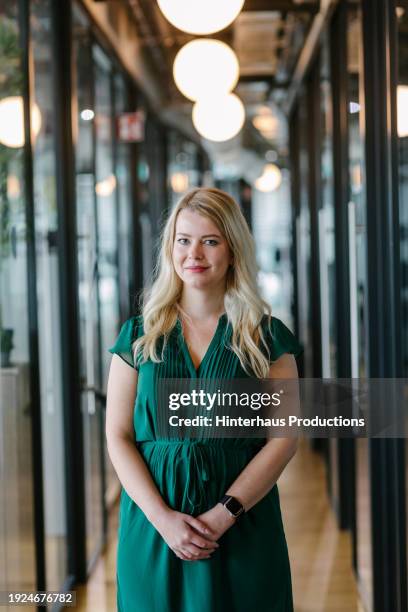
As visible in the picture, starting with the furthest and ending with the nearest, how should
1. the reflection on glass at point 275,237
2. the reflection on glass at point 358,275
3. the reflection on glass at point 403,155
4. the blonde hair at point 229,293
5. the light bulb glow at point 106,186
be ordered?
the reflection on glass at point 275,237 < the light bulb glow at point 106,186 < the reflection on glass at point 358,275 < the reflection on glass at point 403,155 < the blonde hair at point 229,293

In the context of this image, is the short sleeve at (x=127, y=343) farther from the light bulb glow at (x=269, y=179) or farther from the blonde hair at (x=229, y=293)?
the light bulb glow at (x=269, y=179)

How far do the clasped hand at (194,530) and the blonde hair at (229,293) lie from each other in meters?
0.39

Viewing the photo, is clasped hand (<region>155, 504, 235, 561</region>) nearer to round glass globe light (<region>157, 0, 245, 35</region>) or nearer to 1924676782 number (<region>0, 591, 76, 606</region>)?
1924676782 number (<region>0, 591, 76, 606</region>)

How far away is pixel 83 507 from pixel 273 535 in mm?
2128

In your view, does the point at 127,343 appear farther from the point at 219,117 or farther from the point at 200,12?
the point at 219,117

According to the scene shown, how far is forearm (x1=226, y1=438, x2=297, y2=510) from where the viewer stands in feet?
6.70

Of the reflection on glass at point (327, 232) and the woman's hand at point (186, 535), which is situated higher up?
the reflection on glass at point (327, 232)

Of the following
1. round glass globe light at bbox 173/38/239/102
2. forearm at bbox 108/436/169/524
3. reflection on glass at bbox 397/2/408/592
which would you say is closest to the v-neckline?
forearm at bbox 108/436/169/524

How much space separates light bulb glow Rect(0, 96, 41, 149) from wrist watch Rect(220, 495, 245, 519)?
158 centimetres

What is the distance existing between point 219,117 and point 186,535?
495 cm

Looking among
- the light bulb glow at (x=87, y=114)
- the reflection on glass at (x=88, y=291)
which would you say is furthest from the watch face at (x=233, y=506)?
the light bulb glow at (x=87, y=114)

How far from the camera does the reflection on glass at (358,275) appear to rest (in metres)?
3.45

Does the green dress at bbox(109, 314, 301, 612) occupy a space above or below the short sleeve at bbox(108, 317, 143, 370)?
below

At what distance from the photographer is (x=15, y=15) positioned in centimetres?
307
